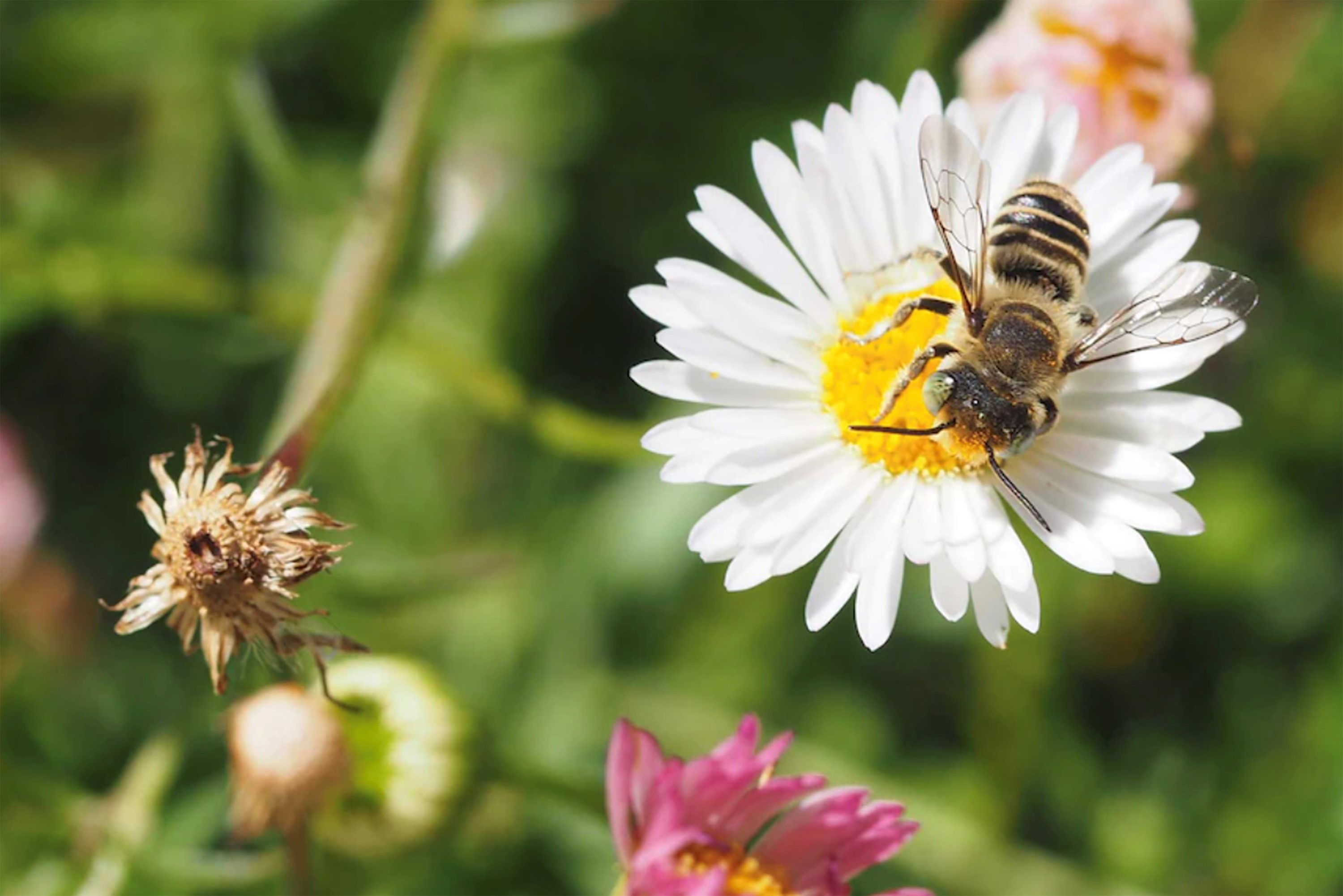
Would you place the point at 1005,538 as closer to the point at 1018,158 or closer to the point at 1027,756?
the point at 1018,158

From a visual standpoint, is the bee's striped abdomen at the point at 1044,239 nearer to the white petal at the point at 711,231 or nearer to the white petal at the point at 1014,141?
the white petal at the point at 1014,141

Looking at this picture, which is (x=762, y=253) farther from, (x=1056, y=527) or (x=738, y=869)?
(x=738, y=869)

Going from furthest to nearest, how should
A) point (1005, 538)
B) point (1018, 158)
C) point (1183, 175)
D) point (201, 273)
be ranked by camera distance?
point (201, 273) → point (1183, 175) → point (1018, 158) → point (1005, 538)

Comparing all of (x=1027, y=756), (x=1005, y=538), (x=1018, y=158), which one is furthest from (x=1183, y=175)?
(x=1027, y=756)

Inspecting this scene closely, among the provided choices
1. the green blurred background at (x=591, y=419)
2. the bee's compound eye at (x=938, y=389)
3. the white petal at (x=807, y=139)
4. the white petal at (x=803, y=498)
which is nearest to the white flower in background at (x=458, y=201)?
the green blurred background at (x=591, y=419)

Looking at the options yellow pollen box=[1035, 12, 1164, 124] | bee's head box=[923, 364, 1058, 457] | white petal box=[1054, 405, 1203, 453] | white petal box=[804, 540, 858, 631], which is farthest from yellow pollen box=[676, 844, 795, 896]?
yellow pollen box=[1035, 12, 1164, 124]

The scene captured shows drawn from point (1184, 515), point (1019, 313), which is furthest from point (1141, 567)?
point (1019, 313)
